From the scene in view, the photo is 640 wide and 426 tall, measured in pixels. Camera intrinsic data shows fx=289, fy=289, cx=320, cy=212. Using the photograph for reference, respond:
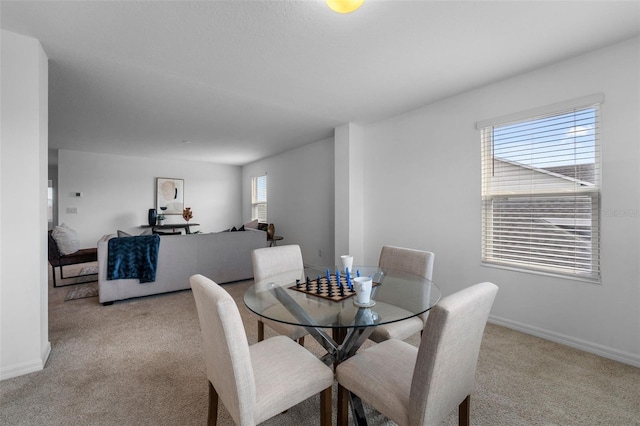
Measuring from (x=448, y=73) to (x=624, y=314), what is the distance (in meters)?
2.33

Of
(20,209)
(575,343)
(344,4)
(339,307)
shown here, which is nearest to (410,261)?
(339,307)

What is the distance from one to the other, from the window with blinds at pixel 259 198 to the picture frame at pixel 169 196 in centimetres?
170

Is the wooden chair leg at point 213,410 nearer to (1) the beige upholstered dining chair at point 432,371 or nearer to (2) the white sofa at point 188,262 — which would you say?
(1) the beige upholstered dining chair at point 432,371

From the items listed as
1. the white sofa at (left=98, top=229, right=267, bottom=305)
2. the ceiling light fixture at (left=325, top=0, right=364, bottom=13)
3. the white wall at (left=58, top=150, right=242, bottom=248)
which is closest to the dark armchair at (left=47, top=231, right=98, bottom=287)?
the white sofa at (left=98, top=229, right=267, bottom=305)

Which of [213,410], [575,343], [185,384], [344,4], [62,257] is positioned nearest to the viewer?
[213,410]

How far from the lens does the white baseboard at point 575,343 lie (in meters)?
2.11

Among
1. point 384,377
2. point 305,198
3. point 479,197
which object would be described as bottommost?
point 384,377

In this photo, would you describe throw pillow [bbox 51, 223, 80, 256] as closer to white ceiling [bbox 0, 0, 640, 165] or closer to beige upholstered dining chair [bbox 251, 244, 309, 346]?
white ceiling [bbox 0, 0, 640, 165]

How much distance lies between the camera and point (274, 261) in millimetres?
2295

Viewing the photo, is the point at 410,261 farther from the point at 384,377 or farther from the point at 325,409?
the point at 325,409

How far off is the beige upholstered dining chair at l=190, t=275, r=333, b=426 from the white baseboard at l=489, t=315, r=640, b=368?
2.25 m

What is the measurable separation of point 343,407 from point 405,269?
Result: 1.21m

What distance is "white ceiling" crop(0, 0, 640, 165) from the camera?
1803mm

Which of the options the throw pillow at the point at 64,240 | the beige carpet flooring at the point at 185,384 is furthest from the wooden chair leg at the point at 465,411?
the throw pillow at the point at 64,240
